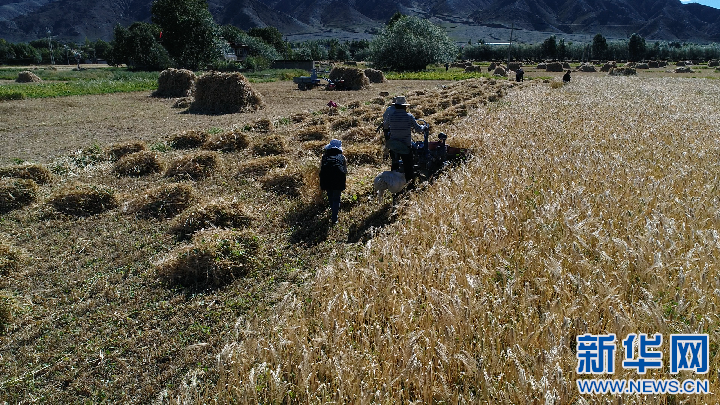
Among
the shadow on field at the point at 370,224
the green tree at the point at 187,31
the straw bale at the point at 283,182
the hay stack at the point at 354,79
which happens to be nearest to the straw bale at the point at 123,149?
the straw bale at the point at 283,182

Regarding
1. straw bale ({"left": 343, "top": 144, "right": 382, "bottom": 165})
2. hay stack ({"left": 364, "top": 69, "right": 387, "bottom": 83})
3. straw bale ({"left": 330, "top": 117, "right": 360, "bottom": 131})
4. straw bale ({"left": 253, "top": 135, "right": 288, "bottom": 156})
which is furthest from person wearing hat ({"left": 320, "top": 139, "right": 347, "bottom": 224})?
hay stack ({"left": 364, "top": 69, "right": 387, "bottom": 83})

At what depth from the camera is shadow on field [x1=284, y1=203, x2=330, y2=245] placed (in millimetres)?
7102

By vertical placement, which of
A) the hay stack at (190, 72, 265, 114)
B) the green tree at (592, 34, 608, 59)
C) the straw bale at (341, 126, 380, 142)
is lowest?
the straw bale at (341, 126, 380, 142)

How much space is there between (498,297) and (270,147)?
10345 mm

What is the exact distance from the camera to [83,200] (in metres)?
8.27

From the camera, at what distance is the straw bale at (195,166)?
1052 centimetres

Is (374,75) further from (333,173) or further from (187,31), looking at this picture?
(187,31)

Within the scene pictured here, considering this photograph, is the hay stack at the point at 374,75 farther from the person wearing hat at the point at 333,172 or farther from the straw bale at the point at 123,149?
the person wearing hat at the point at 333,172

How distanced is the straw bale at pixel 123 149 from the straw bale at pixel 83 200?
12.9 feet

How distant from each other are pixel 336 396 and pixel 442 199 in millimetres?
4345

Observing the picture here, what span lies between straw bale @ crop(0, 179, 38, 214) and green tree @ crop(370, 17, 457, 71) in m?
59.4

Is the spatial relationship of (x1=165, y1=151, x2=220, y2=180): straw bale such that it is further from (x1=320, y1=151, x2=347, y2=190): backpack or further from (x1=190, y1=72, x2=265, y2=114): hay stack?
(x1=190, y1=72, x2=265, y2=114): hay stack

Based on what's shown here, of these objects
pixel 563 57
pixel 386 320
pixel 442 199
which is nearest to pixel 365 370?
pixel 386 320

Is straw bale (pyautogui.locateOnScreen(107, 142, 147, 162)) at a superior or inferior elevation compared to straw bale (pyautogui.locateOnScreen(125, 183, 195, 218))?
superior
